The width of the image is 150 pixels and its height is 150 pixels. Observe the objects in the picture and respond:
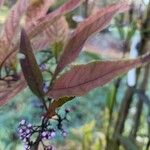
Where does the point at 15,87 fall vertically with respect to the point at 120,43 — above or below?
above

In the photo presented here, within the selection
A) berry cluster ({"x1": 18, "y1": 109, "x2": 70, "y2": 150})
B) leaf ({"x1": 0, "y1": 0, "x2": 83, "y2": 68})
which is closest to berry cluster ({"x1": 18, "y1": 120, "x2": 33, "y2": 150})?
berry cluster ({"x1": 18, "y1": 109, "x2": 70, "y2": 150})

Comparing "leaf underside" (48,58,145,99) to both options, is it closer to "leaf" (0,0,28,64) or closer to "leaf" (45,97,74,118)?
"leaf" (45,97,74,118)

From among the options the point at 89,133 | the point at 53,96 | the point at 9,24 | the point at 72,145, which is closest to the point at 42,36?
the point at 9,24

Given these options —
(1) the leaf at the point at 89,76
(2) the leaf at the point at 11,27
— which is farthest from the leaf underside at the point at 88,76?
(2) the leaf at the point at 11,27

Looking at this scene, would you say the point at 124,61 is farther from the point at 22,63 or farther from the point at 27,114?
the point at 27,114

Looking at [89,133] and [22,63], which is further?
[89,133]

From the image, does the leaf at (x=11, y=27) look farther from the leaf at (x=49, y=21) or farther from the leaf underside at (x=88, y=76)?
the leaf underside at (x=88, y=76)
